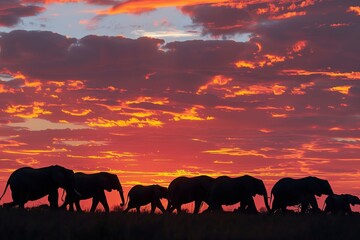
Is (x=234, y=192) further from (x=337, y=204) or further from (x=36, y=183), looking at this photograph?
(x=36, y=183)

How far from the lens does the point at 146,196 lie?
42.5 metres

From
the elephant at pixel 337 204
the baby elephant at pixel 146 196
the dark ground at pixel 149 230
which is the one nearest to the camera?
the dark ground at pixel 149 230

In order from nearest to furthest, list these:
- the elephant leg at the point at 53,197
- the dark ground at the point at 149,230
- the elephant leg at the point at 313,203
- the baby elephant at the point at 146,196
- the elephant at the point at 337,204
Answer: the dark ground at the point at 149,230 < the elephant leg at the point at 53,197 < the elephant leg at the point at 313,203 < the elephant at the point at 337,204 < the baby elephant at the point at 146,196

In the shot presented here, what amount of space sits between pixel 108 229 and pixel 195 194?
20.2m

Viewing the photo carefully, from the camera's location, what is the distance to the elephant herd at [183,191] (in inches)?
1239

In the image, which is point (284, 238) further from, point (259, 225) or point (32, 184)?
point (32, 184)

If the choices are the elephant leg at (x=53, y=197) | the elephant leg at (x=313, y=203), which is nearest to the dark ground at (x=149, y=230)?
the elephant leg at (x=53, y=197)

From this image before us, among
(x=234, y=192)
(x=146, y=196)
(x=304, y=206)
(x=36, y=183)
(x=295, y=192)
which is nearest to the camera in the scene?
(x=36, y=183)

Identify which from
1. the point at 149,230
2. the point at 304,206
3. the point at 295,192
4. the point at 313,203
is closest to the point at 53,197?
the point at 304,206

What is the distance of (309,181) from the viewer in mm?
37531

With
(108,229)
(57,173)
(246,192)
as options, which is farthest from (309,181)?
(108,229)

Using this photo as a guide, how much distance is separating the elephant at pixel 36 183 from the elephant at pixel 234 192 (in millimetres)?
7313

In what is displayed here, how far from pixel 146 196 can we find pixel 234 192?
9.18m

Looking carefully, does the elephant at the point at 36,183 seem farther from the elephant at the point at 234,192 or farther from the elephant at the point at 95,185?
the elephant at the point at 234,192
